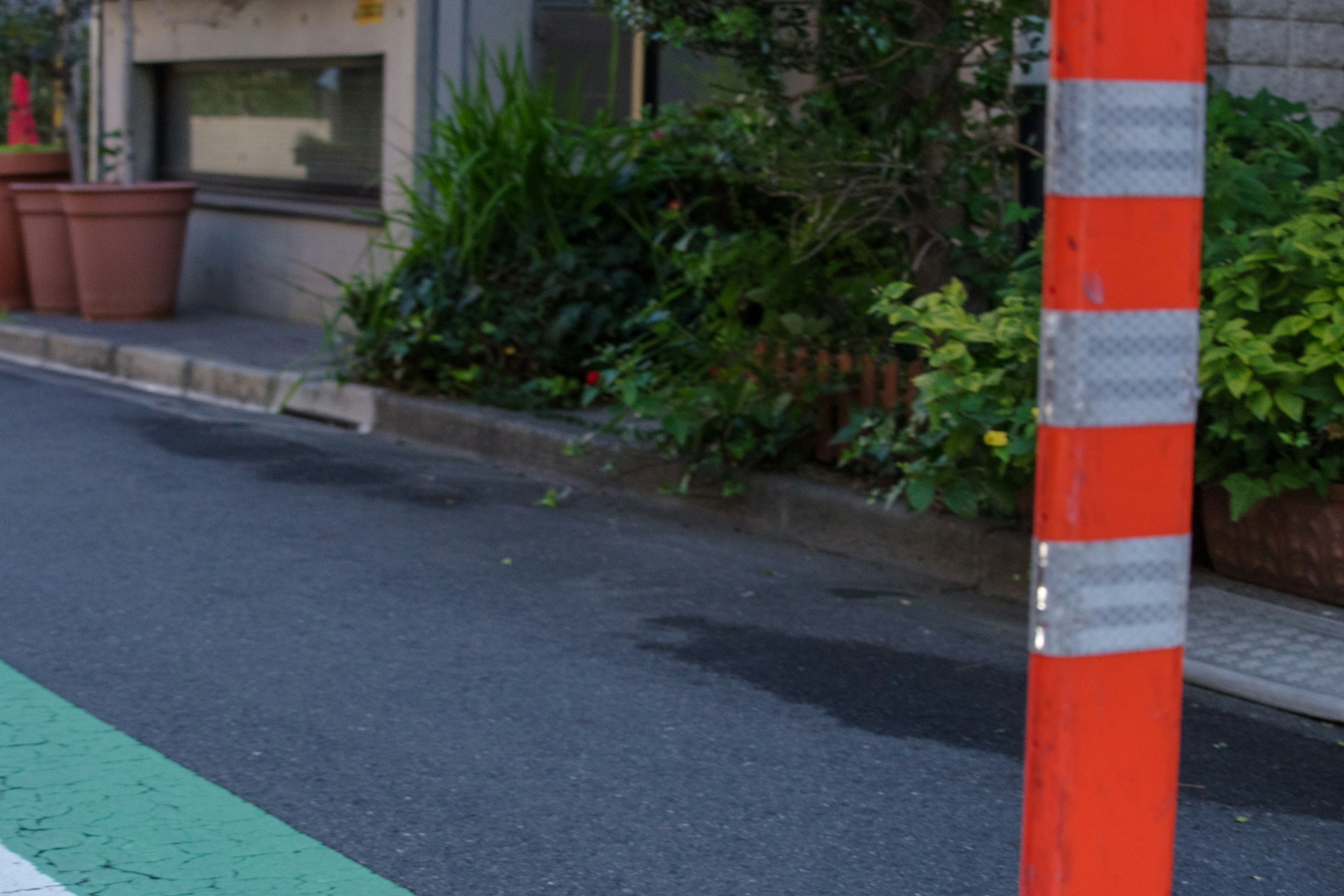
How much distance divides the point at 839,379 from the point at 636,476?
960 millimetres

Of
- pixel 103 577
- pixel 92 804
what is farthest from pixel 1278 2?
pixel 92 804

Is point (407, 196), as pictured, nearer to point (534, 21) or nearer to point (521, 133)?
point (521, 133)

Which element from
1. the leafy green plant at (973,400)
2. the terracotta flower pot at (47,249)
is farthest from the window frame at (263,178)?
the leafy green plant at (973,400)

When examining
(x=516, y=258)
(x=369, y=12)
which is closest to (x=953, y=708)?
(x=516, y=258)

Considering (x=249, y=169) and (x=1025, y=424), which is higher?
(x=249, y=169)

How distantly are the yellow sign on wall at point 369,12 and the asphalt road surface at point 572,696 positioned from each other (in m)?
4.70

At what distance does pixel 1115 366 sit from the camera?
1.82m

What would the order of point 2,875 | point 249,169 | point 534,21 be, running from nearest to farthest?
point 2,875
point 534,21
point 249,169

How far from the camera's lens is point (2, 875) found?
9.21 ft

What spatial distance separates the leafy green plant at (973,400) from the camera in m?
4.67

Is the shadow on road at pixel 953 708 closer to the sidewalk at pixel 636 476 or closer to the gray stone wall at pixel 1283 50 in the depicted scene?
the sidewalk at pixel 636 476

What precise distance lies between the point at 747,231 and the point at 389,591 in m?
2.47

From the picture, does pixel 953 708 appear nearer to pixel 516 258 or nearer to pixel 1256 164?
pixel 1256 164

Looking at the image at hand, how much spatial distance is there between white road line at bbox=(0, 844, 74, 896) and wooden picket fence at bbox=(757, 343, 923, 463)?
133 inches
